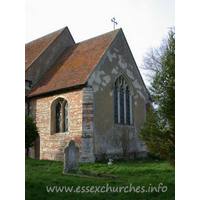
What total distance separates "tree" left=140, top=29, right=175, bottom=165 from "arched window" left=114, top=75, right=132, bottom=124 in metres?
6.12

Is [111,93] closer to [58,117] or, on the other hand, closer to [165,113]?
[58,117]

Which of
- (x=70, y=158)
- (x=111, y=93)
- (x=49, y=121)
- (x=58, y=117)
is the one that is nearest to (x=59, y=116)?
(x=58, y=117)

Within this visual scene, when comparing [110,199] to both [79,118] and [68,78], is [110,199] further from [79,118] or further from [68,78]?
[68,78]

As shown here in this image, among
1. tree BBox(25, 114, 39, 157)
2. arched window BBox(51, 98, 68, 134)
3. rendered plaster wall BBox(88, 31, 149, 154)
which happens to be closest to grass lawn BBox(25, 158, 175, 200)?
tree BBox(25, 114, 39, 157)

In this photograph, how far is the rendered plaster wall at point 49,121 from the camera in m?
12.5

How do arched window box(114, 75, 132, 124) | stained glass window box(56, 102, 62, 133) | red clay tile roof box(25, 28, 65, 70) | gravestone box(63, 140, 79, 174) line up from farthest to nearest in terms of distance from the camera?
red clay tile roof box(25, 28, 65, 70) < arched window box(114, 75, 132, 124) < stained glass window box(56, 102, 62, 133) < gravestone box(63, 140, 79, 174)

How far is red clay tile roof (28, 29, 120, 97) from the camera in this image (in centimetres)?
1346

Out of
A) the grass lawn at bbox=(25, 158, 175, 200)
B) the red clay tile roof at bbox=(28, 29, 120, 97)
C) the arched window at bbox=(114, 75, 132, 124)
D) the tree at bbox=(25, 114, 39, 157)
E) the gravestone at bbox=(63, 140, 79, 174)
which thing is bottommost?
the grass lawn at bbox=(25, 158, 175, 200)

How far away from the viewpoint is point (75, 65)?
15.0m

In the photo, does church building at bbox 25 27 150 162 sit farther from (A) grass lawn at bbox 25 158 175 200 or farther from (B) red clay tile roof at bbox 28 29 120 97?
(A) grass lawn at bbox 25 158 175 200

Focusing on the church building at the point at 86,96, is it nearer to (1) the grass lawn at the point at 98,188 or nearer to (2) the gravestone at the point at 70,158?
(2) the gravestone at the point at 70,158

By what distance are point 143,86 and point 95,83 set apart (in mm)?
5345

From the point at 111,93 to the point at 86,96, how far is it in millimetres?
2374

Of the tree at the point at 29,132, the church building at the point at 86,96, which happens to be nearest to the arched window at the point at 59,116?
the church building at the point at 86,96
